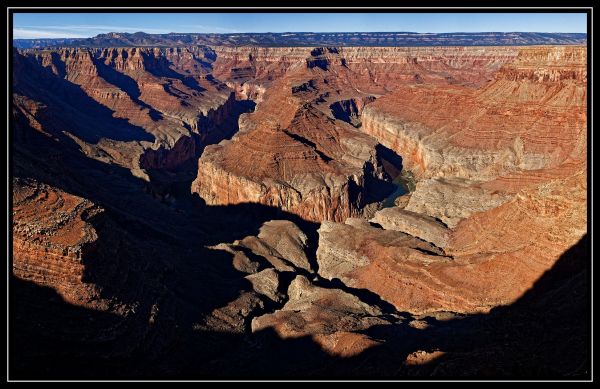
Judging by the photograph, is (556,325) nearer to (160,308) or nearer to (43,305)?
(160,308)

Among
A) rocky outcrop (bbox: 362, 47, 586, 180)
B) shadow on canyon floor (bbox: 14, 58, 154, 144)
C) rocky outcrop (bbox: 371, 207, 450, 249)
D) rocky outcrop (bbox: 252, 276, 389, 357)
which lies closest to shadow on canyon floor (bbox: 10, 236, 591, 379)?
rocky outcrop (bbox: 252, 276, 389, 357)

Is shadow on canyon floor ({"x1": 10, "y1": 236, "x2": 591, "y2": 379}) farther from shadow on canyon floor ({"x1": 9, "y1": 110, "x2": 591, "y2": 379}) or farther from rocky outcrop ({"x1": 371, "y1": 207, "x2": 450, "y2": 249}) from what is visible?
rocky outcrop ({"x1": 371, "y1": 207, "x2": 450, "y2": 249})

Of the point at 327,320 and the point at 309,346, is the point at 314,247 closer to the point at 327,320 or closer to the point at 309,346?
the point at 327,320

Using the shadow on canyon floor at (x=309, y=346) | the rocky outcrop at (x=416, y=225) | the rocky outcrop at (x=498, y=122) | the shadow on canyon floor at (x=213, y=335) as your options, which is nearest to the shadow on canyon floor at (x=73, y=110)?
the shadow on canyon floor at (x=213, y=335)

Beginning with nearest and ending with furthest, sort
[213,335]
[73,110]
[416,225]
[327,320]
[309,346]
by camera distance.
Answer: [309,346], [213,335], [327,320], [416,225], [73,110]

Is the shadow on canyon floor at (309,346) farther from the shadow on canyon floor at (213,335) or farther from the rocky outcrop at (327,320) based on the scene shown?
the rocky outcrop at (327,320)

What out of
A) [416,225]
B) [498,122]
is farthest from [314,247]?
[498,122]

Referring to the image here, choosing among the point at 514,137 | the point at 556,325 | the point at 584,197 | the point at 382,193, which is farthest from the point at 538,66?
the point at 556,325

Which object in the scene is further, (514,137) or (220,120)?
(220,120)
